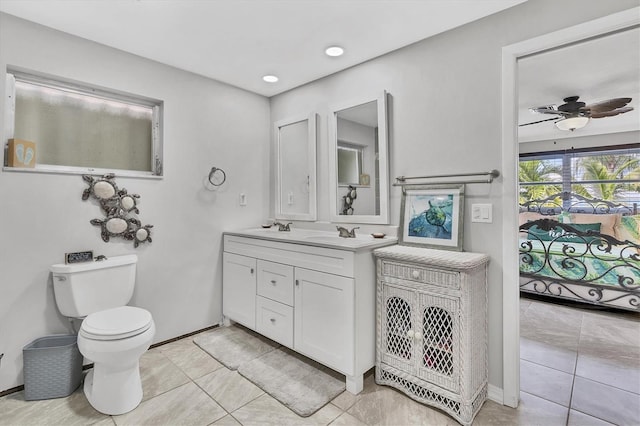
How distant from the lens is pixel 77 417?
172 cm

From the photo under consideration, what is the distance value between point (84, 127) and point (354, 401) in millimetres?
2670

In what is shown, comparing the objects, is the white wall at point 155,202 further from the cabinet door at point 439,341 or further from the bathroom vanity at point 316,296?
the cabinet door at point 439,341

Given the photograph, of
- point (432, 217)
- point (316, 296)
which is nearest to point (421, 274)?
point (432, 217)

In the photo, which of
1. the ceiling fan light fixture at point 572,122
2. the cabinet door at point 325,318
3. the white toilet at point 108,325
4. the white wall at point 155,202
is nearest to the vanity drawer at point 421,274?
the cabinet door at point 325,318

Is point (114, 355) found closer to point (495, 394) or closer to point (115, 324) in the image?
point (115, 324)

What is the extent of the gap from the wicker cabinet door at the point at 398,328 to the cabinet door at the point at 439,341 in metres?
0.06

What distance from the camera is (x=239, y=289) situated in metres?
2.76

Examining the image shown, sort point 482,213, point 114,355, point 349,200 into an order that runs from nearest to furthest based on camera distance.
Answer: point 114,355 < point 482,213 < point 349,200

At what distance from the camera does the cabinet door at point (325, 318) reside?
1.93 m

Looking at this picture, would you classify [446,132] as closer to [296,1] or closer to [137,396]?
[296,1]

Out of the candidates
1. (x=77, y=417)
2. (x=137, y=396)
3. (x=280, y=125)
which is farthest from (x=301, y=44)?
(x=77, y=417)

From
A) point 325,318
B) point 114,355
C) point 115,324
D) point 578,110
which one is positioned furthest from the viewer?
point 578,110

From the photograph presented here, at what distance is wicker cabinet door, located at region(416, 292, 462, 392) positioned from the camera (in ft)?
5.67

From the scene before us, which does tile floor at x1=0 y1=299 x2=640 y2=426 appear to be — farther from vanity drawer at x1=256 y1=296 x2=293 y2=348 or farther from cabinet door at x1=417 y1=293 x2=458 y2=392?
vanity drawer at x1=256 y1=296 x2=293 y2=348
